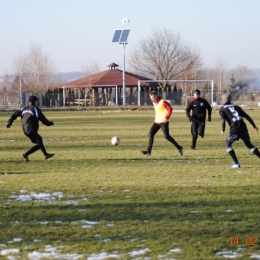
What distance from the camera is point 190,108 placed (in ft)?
61.6

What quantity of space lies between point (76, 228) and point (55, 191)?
2.90m

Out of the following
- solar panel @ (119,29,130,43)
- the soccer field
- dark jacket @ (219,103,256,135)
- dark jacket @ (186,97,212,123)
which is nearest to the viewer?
the soccer field

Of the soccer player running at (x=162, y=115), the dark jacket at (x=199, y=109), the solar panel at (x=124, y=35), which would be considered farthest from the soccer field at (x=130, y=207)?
the solar panel at (x=124, y=35)

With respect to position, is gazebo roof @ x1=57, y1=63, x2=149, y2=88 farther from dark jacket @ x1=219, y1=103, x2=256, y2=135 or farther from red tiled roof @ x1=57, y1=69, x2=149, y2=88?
dark jacket @ x1=219, y1=103, x2=256, y2=135

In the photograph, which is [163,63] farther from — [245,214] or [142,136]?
[245,214]

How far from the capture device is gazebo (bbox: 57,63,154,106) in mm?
72806

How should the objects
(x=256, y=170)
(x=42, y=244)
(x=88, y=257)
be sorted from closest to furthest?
(x=88, y=257) → (x=42, y=244) → (x=256, y=170)

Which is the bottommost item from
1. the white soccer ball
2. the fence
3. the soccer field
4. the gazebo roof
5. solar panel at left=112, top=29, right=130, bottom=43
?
the soccer field

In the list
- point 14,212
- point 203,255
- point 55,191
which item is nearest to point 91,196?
point 55,191

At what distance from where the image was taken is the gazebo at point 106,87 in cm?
7281

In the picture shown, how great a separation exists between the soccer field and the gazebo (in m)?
56.7

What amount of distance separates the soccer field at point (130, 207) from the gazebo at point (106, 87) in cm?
5674

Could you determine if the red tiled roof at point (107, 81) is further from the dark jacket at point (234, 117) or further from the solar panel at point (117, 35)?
the dark jacket at point (234, 117)

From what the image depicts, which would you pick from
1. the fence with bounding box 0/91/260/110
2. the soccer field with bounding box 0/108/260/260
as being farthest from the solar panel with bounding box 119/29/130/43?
the soccer field with bounding box 0/108/260/260
